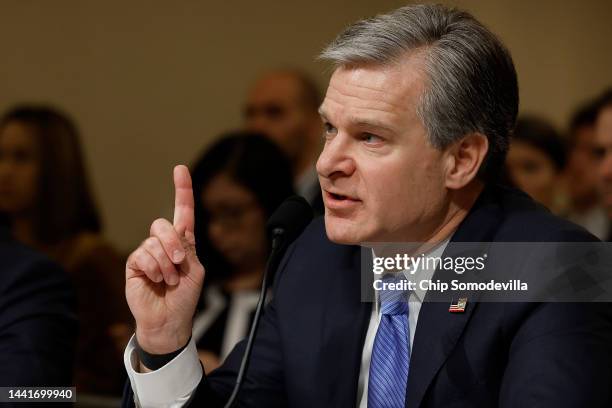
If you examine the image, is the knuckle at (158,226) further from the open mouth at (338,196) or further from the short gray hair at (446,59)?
the short gray hair at (446,59)

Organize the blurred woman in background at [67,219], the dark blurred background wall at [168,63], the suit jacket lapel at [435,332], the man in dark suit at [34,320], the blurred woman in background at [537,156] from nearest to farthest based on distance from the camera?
the suit jacket lapel at [435,332]
the man in dark suit at [34,320]
the blurred woman in background at [67,219]
the blurred woman in background at [537,156]
the dark blurred background wall at [168,63]

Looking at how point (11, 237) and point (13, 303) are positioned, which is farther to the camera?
point (11, 237)

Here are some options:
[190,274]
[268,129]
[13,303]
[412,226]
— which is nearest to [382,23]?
[412,226]

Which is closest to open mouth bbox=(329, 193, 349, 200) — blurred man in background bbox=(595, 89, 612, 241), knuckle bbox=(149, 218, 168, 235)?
knuckle bbox=(149, 218, 168, 235)

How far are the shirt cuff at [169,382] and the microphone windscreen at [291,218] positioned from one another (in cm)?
31

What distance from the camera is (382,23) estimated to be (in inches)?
81.0

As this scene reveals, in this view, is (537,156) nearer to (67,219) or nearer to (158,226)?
(67,219)

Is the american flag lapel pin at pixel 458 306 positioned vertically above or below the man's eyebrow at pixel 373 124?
below

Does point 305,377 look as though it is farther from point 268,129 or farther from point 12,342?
point 268,129

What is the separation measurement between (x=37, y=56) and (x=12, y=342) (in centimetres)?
315

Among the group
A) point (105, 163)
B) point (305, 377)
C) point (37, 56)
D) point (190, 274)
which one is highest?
point (37, 56)

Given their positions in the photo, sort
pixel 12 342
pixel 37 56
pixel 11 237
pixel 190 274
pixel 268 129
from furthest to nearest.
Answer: pixel 37 56, pixel 268 129, pixel 11 237, pixel 12 342, pixel 190 274

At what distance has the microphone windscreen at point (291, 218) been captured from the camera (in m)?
1.97

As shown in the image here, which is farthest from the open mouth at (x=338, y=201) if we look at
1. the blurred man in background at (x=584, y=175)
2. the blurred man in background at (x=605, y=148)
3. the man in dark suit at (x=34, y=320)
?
the blurred man in background at (x=584, y=175)
